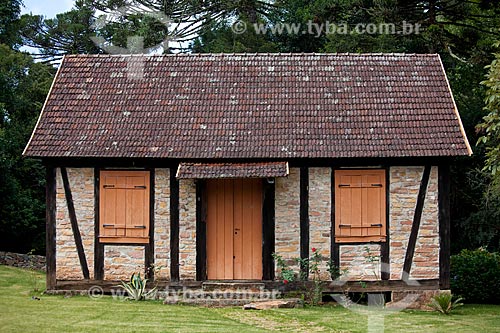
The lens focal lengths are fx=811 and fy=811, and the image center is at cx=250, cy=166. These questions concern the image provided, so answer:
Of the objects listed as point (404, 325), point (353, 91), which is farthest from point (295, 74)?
point (404, 325)

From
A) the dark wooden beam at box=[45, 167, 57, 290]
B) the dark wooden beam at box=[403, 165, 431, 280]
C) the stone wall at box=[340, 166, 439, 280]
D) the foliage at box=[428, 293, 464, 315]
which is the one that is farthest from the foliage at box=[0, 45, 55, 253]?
the foliage at box=[428, 293, 464, 315]

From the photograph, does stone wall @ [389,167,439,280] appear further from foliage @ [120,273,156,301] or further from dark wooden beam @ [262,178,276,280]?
foliage @ [120,273,156,301]

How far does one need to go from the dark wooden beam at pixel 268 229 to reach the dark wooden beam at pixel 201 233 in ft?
4.07

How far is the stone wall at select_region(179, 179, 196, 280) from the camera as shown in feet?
55.7

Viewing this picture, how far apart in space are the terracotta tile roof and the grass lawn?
10.2ft

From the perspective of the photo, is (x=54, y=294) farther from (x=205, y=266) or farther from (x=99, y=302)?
(x=205, y=266)

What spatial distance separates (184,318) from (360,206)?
4.71m

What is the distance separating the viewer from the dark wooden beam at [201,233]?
55.7ft

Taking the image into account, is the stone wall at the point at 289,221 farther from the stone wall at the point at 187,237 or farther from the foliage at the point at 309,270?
the stone wall at the point at 187,237

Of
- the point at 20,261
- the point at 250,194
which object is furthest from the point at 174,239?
the point at 20,261

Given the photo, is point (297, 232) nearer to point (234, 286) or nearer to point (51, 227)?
point (234, 286)

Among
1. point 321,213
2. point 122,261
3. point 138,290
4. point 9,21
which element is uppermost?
point 9,21

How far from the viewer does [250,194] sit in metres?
17.2

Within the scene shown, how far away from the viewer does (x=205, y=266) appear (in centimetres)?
Answer: 1709
